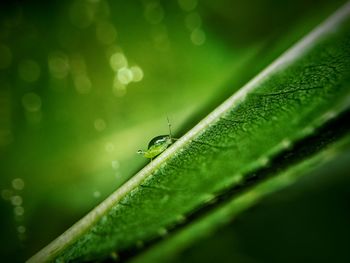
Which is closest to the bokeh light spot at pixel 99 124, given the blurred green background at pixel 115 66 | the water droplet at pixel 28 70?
the blurred green background at pixel 115 66

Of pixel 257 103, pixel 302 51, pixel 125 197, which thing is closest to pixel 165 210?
pixel 125 197

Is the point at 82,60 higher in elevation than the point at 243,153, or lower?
higher

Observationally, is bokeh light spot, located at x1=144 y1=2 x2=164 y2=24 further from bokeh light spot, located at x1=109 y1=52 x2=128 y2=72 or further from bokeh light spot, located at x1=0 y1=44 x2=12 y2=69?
bokeh light spot, located at x1=0 y1=44 x2=12 y2=69

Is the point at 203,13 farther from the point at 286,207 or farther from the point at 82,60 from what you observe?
the point at 286,207

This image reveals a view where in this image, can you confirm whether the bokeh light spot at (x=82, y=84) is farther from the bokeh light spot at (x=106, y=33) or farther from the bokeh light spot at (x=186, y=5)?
the bokeh light spot at (x=186, y=5)

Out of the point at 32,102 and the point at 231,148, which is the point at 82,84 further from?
the point at 231,148

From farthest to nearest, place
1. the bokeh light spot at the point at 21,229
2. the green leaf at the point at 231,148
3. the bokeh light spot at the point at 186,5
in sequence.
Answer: the bokeh light spot at the point at 21,229, the bokeh light spot at the point at 186,5, the green leaf at the point at 231,148
